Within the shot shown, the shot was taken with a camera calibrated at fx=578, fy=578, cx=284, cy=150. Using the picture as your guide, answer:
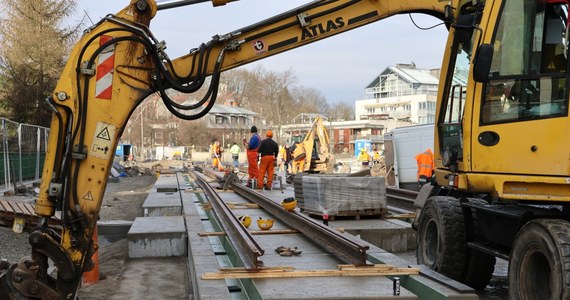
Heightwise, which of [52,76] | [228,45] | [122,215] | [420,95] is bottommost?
[122,215]

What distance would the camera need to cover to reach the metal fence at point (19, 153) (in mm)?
16656

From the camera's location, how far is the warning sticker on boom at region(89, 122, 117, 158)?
516cm

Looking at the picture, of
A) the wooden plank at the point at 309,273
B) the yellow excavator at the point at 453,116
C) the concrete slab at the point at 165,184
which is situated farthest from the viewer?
the concrete slab at the point at 165,184

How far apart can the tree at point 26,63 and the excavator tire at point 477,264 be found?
2618cm

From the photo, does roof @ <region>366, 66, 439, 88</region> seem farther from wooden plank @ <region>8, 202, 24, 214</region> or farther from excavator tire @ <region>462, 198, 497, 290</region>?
excavator tire @ <region>462, 198, 497, 290</region>

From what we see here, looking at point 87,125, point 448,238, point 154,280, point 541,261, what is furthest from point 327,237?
point 87,125

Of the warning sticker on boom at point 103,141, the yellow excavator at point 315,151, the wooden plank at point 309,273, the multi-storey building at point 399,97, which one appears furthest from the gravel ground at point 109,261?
the multi-storey building at point 399,97

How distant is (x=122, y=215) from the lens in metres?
15.1

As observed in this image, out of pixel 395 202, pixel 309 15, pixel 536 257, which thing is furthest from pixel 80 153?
pixel 395 202

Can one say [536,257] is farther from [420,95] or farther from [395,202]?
[420,95]

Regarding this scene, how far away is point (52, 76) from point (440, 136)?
88.8 feet

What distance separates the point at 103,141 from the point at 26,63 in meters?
26.8

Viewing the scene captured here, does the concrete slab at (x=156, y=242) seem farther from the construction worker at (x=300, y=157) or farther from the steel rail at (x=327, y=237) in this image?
the construction worker at (x=300, y=157)

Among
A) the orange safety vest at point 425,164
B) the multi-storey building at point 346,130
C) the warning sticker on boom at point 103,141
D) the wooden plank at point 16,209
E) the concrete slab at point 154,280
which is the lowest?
the concrete slab at point 154,280
